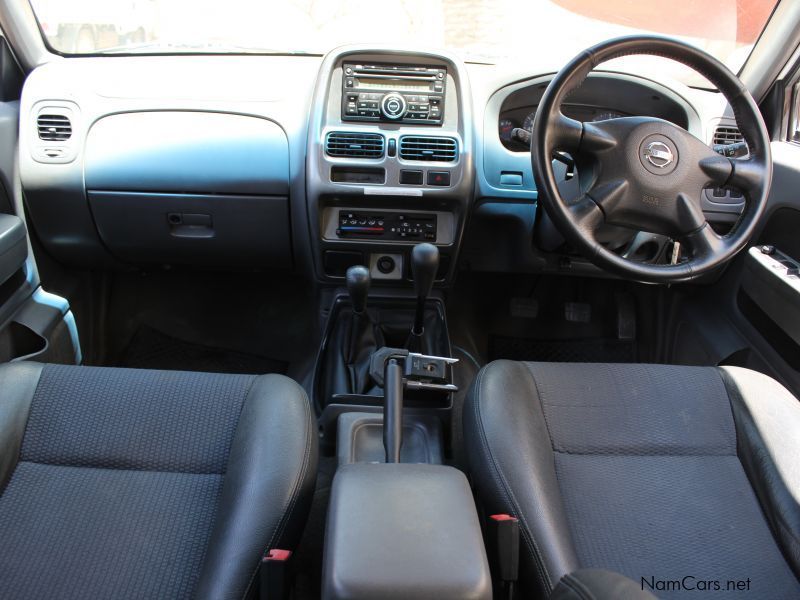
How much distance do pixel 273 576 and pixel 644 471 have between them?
0.74m

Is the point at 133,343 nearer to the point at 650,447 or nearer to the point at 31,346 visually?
the point at 31,346

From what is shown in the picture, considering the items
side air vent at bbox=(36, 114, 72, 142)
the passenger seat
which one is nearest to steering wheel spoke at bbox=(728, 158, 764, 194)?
the passenger seat

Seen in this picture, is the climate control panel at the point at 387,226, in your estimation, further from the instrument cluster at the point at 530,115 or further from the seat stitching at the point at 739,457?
the seat stitching at the point at 739,457

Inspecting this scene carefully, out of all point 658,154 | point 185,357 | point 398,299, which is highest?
point 658,154

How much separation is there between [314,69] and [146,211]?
0.66 meters

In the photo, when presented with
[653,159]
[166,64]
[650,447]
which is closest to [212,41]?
[166,64]

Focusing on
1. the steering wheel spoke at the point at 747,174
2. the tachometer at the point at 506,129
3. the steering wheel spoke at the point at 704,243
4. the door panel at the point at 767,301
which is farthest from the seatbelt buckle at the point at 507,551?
the tachometer at the point at 506,129

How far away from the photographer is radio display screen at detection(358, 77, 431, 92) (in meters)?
1.75

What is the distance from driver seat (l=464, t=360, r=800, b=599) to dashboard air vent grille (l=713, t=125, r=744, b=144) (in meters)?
0.79

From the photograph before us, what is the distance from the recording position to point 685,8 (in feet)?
7.04

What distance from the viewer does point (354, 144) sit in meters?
1.71

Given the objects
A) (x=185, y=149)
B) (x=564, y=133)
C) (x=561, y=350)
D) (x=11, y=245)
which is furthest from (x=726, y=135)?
(x=11, y=245)

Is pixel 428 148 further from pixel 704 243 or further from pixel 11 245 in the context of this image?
pixel 11 245

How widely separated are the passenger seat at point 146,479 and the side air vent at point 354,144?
70 cm
